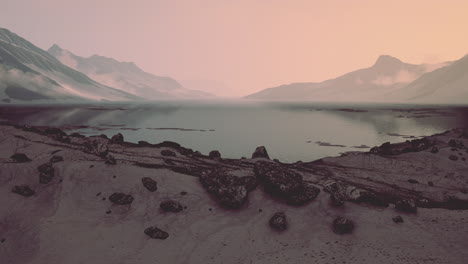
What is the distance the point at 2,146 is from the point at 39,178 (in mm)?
14045

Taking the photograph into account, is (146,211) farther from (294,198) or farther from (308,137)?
(308,137)

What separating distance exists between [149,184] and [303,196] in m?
12.5

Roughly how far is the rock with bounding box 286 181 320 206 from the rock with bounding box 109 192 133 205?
1232 centimetres

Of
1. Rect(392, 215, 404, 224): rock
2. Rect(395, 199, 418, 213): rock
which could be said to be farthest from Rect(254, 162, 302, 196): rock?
Rect(395, 199, 418, 213): rock

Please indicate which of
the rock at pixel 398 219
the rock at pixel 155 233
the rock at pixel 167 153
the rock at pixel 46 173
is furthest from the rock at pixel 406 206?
the rock at pixel 46 173

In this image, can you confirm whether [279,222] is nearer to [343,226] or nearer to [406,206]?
[343,226]

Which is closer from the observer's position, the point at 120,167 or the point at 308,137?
the point at 120,167

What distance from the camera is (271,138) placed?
8594cm

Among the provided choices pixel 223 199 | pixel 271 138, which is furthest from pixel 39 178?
pixel 271 138

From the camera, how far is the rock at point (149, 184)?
990 inches

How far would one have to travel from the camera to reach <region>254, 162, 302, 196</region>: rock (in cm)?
2464

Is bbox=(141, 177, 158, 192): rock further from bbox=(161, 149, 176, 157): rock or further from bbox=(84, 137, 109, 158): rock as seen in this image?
bbox=(161, 149, 176, 157): rock

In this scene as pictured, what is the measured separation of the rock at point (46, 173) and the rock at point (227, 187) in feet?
40.5

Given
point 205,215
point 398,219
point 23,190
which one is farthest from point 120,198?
point 398,219
